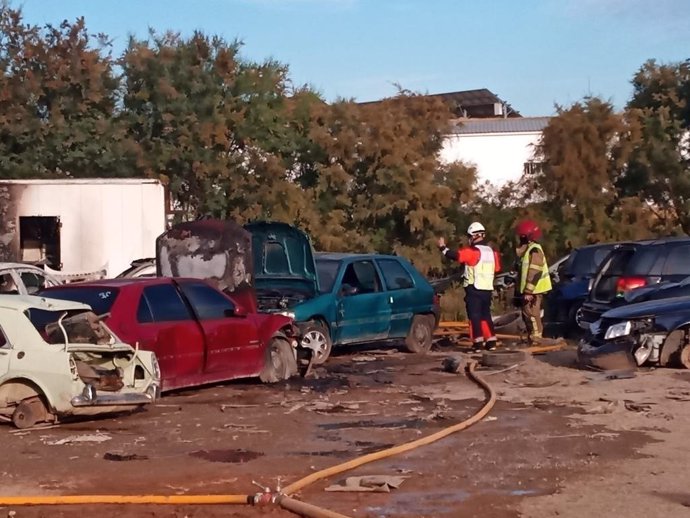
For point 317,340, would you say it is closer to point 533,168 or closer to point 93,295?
point 93,295

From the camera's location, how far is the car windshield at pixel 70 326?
35.9ft

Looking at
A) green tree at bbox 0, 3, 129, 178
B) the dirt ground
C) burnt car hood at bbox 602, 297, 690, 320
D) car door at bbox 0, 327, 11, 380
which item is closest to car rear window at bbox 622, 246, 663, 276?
burnt car hood at bbox 602, 297, 690, 320

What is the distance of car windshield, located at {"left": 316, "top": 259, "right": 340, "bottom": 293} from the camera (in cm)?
1656

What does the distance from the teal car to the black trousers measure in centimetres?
105

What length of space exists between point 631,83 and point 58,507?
30528 mm

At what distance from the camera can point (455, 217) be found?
101ft

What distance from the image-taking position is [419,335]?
18.2 meters

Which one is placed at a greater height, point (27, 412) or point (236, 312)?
point (236, 312)

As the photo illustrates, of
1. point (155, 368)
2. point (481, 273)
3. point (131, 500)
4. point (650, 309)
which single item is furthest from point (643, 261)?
point (131, 500)

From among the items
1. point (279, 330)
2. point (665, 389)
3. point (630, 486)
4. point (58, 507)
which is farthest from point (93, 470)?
point (665, 389)

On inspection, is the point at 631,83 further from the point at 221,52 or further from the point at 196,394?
the point at 196,394

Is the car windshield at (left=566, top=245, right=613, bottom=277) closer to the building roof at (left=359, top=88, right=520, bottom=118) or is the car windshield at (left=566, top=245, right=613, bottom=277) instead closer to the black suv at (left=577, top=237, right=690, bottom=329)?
the black suv at (left=577, top=237, right=690, bottom=329)

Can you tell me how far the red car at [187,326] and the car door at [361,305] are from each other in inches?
91.1

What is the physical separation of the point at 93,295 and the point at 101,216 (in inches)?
441
